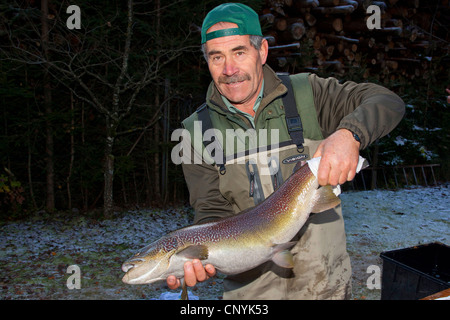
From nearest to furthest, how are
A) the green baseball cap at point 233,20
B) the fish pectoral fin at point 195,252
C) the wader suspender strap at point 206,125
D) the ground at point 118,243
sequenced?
the fish pectoral fin at point 195,252 → the green baseball cap at point 233,20 → the wader suspender strap at point 206,125 → the ground at point 118,243

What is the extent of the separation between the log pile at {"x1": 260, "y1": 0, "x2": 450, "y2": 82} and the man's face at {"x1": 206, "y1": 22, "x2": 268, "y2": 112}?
17.1 feet

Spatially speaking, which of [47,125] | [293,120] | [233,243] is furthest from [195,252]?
[47,125]

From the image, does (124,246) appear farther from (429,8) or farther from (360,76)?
(429,8)

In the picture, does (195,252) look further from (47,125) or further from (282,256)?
(47,125)

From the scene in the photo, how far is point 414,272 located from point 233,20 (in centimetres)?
284

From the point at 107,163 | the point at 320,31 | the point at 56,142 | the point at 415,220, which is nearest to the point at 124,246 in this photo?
the point at 107,163

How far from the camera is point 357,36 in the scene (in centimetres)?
1000

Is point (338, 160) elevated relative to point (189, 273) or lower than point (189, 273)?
elevated

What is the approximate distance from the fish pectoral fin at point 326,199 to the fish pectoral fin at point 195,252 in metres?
0.69

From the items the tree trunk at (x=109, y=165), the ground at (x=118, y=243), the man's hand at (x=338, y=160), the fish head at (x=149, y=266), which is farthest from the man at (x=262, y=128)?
the tree trunk at (x=109, y=165)

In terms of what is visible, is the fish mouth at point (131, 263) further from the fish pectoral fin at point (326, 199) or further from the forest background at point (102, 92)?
the forest background at point (102, 92)

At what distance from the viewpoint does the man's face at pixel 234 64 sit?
2369mm

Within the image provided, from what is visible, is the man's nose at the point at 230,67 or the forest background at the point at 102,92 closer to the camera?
the man's nose at the point at 230,67

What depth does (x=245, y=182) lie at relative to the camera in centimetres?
248
